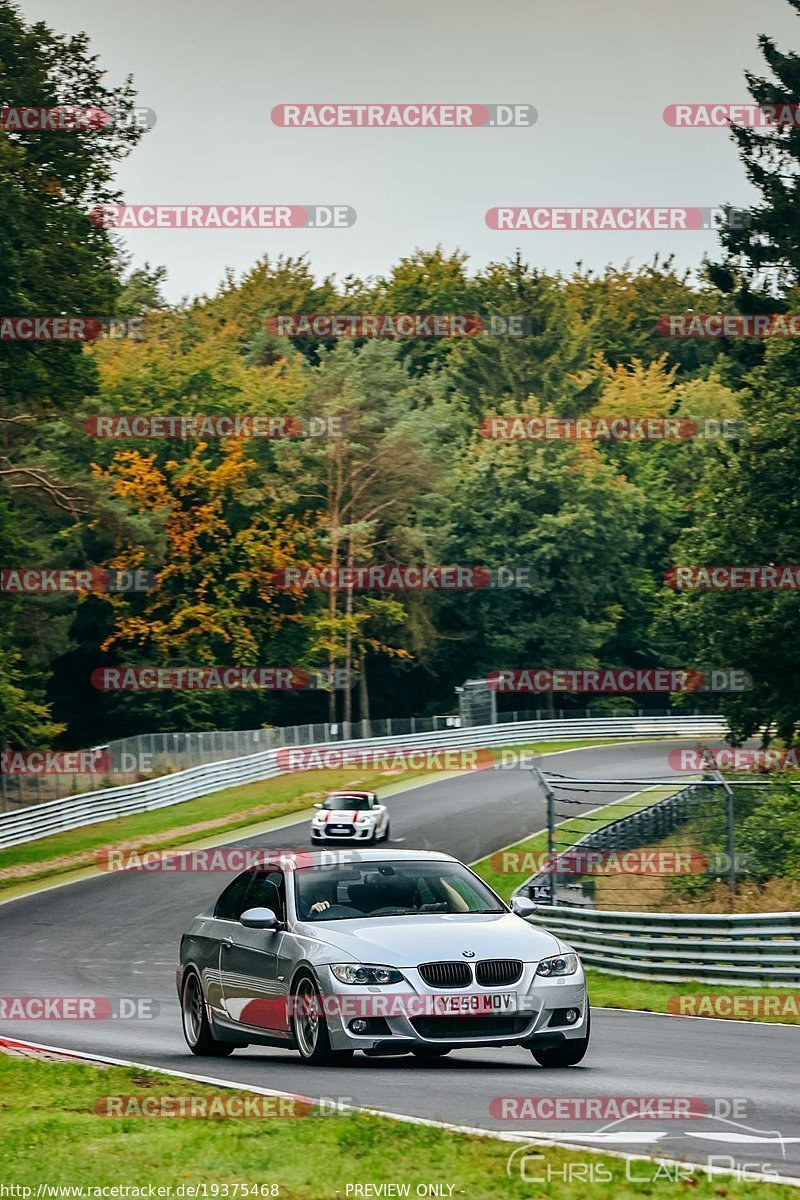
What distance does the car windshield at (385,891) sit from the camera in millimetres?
12688

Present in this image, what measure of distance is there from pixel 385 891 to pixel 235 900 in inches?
63.3

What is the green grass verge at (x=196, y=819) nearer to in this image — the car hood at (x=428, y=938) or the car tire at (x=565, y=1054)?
the car hood at (x=428, y=938)

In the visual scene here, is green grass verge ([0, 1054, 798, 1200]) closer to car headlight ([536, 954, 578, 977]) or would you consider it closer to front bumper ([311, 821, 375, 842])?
car headlight ([536, 954, 578, 977])

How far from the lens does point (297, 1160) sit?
8211 millimetres

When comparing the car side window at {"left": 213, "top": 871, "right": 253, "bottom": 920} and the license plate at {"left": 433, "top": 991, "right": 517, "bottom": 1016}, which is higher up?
the car side window at {"left": 213, "top": 871, "right": 253, "bottom": 920}

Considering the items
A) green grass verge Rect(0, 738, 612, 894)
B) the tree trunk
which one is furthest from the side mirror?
the tree trunk

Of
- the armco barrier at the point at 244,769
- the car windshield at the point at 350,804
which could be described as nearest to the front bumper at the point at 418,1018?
the car windshield at the point at 350,804

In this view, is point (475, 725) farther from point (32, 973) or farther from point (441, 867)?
point (441, 867)

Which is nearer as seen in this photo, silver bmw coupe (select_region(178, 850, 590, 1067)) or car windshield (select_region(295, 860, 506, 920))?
silver bmw coupe (select_region(178, 850, 590, 1067))

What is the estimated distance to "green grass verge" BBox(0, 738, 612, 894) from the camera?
43.3 meters

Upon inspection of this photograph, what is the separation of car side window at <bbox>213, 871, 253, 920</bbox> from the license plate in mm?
2513

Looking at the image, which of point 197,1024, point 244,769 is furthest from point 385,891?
point 244,769

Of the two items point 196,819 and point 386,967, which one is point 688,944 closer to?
→ point 386,967

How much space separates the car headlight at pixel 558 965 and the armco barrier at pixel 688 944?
783 centimetres
